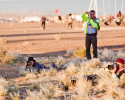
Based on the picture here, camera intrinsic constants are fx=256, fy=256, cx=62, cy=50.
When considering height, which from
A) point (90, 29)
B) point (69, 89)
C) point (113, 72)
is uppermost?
point (90, 29)

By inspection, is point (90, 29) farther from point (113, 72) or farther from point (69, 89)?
point (69, 89)

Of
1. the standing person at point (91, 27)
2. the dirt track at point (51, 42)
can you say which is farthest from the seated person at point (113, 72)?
the dirt track at point (51, 42)

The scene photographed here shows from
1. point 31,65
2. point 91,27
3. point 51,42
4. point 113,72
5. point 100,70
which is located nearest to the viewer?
point 113,72

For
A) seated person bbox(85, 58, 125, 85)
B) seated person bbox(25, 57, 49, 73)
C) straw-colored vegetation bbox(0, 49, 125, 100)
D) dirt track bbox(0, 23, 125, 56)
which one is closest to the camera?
straw-colored vegetation bbox(0, 49, 125, 100)

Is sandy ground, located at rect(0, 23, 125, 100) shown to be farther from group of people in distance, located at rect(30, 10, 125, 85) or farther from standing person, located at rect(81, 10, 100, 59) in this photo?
standing person, located at rect(81, 10, 100, 59)

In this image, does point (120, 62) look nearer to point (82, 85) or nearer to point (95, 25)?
point (82, 85)

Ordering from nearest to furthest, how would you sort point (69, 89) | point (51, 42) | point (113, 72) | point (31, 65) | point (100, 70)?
point (69, 89), point (113, 72), point (100, 70), point (31, 65), point (51, 42)

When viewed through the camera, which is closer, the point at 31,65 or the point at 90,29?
the point at 31,65

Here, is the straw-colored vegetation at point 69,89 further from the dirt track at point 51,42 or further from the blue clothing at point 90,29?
the dirt track at point 51,42

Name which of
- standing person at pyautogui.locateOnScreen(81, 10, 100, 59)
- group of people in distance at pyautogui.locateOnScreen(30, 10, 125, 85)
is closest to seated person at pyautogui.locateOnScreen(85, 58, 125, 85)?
group of people in distance at pyautogui.locateOnScreen(30, 10, 125, 85)

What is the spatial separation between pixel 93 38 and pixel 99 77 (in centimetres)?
289

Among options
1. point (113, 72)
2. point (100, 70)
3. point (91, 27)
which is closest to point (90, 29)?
point (91, 27)

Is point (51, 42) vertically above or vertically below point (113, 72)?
below

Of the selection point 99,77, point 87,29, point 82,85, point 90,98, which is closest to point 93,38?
point 87,29
